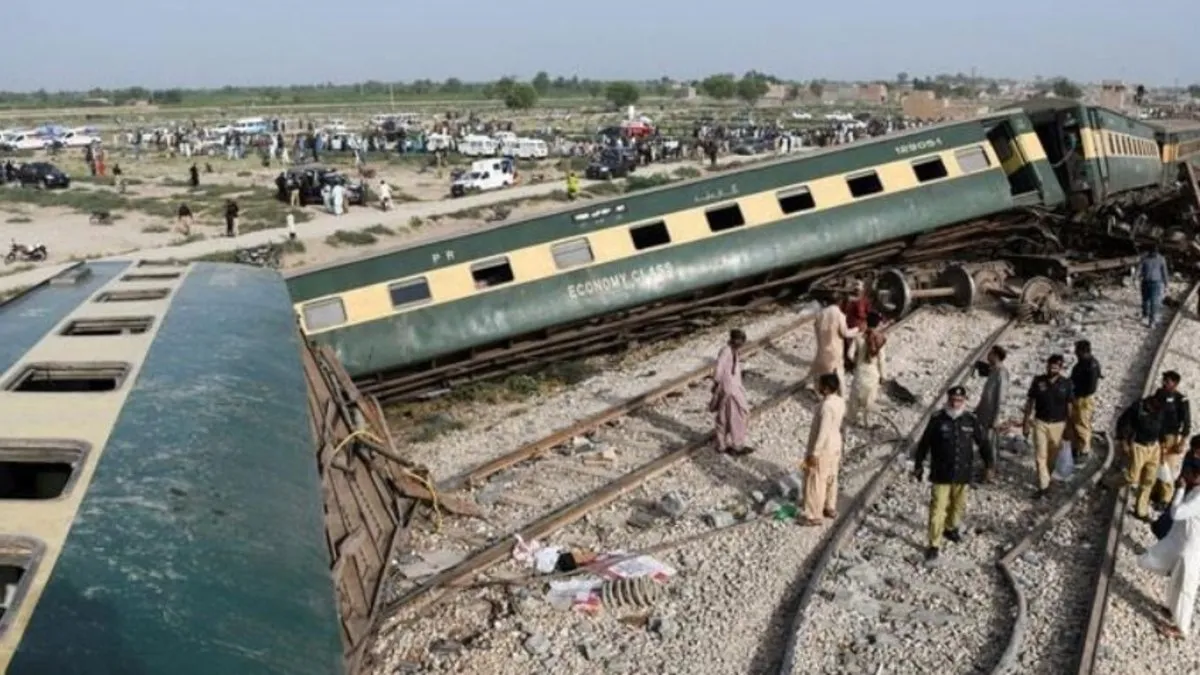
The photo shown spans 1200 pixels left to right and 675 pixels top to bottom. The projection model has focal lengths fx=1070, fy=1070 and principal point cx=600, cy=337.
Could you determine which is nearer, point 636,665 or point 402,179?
point 636,665

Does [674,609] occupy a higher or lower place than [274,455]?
lower

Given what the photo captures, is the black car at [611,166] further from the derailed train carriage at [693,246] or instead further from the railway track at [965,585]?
the railway track at [965,585]

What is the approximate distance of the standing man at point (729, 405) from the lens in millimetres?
11477

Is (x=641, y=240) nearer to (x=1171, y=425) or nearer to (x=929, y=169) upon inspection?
(x=929, y=169)

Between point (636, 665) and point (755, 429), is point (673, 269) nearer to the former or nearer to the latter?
point (755, 429)

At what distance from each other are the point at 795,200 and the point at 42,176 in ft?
144

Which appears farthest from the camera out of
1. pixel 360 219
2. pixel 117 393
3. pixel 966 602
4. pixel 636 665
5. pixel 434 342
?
pixel 360 219

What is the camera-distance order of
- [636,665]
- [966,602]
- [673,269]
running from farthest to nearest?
[673,269] < [966,602] < [636,665]

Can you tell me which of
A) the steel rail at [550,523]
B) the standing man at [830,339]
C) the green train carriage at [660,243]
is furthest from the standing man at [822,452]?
the green train carriage at [660,243]

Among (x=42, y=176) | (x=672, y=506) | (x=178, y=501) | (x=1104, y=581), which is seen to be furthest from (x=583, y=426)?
(x=42, y=176)

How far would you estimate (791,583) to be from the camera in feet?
29.1

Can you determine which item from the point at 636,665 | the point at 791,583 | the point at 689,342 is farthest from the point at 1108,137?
the point at 636,665

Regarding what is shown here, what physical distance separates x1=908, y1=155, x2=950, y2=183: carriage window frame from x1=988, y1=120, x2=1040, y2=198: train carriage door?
4.51 ft

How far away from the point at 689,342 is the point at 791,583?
863cm
